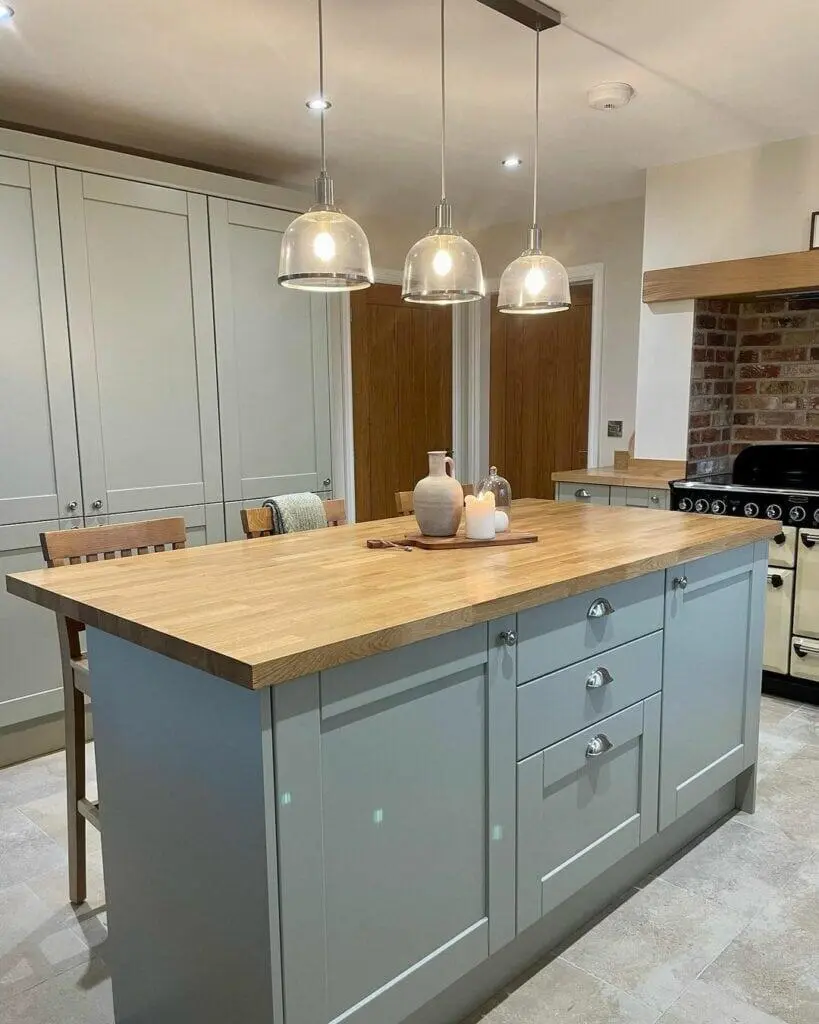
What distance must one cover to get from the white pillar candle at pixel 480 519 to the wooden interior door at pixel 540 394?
9.20ft

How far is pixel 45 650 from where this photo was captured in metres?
3.04

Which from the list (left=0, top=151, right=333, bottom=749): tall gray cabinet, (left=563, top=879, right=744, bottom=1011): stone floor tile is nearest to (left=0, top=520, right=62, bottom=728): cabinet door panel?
(left=0, top=151, right=333, bottom=749): tall gray cabinet

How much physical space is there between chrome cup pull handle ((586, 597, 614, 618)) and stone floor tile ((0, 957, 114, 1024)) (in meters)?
1.38

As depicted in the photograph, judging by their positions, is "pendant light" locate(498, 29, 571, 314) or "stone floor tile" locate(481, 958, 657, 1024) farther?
"pendant light" locate(498, 29, 571, 314)

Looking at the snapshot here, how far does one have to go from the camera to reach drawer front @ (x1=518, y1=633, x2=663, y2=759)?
67.5 inches

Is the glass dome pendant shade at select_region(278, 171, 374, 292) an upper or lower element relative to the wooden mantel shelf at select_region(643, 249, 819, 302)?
lower

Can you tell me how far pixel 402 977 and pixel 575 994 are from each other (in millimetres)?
509

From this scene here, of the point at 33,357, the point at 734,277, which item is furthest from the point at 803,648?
the point at 33,357

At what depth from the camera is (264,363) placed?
11.9 feet

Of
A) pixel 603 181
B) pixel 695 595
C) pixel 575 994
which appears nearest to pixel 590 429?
pixel 603 181

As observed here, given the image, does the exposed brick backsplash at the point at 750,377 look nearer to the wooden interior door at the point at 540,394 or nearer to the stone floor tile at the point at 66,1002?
the wooden interior door at the point at 540,394

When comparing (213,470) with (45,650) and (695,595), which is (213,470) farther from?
(695,595)

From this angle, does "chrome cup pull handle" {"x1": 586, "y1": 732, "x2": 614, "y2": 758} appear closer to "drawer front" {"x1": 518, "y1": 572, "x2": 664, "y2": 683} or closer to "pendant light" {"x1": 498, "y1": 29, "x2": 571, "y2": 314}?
"drawer front" {"x1": 518, "y1": 572, "x2": 664, "y2": 683}

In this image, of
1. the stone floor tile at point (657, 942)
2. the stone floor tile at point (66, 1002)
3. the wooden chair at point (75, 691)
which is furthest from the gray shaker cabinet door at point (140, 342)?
the stone floor tile at point (657, 942)
